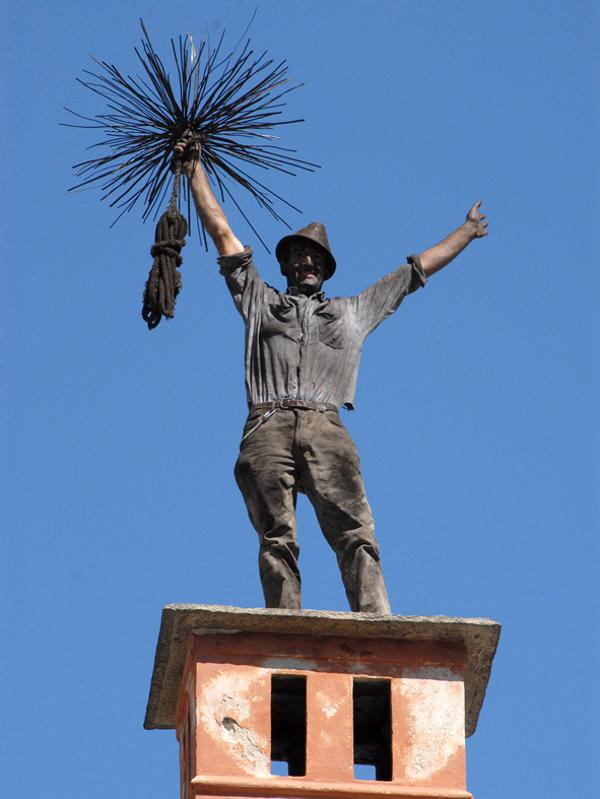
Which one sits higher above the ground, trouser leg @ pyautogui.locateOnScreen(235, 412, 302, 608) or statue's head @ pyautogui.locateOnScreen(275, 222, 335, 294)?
statue's head @ pyautogui.locateOnScreen(275, 222, 335, 294)

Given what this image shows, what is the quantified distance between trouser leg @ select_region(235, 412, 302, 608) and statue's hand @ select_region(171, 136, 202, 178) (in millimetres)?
2348

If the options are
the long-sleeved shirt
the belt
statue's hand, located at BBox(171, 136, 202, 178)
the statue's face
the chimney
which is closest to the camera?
the chimney

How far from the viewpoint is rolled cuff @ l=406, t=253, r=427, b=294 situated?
18812 millimetres

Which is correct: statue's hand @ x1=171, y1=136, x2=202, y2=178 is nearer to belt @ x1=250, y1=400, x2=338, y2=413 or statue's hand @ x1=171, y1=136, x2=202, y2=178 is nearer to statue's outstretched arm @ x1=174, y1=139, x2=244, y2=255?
statue's outstretched arm @ x1=174, y1=139, x2=244, y2=255

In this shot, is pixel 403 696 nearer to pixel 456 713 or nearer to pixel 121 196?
pixel 456 713

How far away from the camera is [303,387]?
715 inches

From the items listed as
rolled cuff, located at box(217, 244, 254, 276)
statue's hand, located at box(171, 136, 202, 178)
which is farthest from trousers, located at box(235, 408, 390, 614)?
statue's hand, located at box(171, 136, 202, 178)

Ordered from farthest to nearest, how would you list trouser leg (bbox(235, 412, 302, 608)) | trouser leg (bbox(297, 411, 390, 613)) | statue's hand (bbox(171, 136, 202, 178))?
statue's hand (bbox(171, 136, 202, 178)) → trouser leg (bbox(297, 411, 390, 613)) → trouser leg (bbox(235, 412, 302, 608))

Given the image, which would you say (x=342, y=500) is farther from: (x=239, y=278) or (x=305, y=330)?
(x=239, y=278)

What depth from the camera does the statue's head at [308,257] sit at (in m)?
18.8

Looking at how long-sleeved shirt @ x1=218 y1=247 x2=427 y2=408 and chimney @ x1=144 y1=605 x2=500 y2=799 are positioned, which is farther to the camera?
long-sleeved shirt @ x1=218 y1=247 x2=427 y2=408

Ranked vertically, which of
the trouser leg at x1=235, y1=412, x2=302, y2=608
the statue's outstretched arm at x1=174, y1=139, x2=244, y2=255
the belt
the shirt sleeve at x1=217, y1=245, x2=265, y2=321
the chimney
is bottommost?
the chimney

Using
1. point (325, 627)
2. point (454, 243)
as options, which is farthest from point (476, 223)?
point (325, 627)

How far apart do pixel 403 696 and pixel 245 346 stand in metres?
3.21
